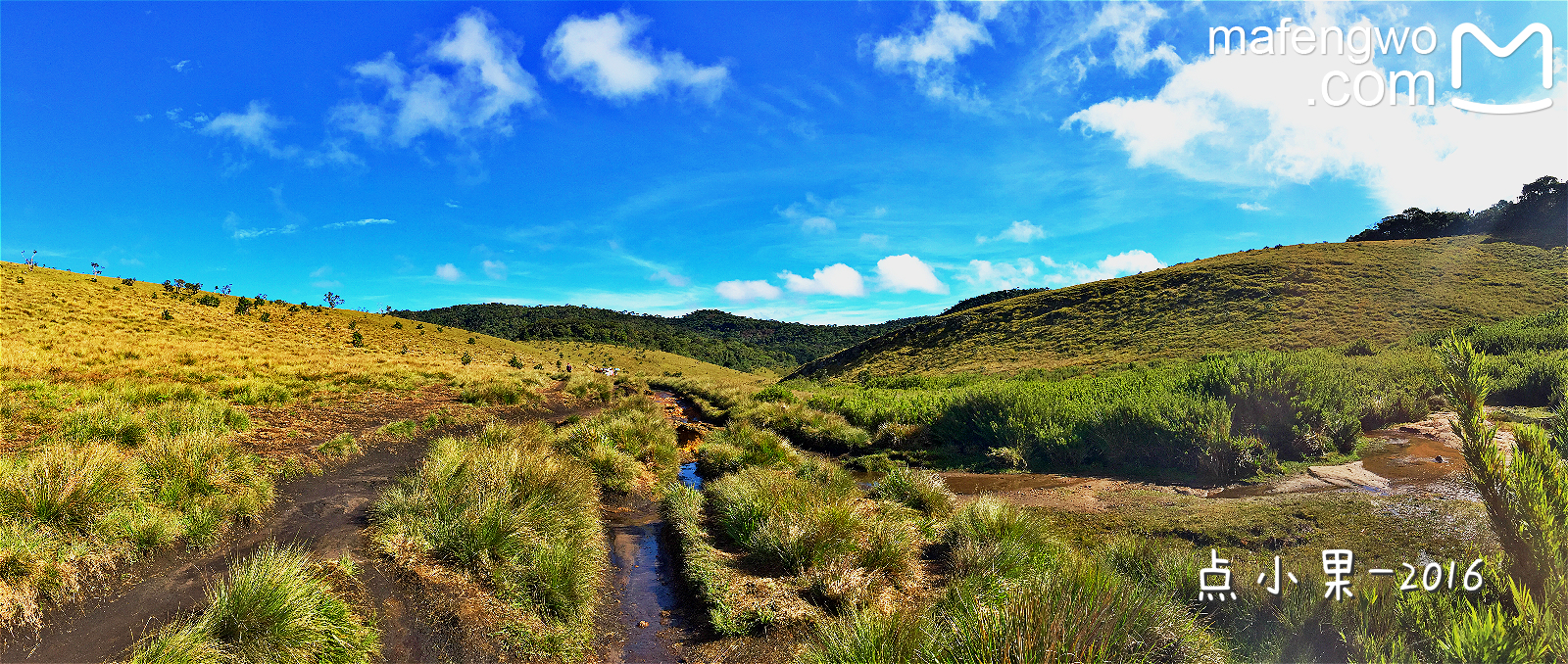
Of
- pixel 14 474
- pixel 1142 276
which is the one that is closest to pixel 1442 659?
pixel 14 474

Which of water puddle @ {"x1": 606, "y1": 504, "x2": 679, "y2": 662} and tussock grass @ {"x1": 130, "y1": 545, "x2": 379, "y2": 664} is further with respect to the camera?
water puddle @ {"x1": 606, "y1": 504, "x2": 679, "y2": 662}

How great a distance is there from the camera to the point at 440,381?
27.4 m

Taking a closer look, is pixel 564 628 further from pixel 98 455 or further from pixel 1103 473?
pixel 1103 473

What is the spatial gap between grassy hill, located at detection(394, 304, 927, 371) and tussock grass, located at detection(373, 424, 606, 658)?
266 ft

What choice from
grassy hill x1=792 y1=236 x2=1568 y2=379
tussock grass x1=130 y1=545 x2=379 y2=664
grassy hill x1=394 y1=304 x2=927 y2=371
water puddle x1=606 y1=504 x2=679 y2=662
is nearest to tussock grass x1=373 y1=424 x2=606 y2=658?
water puddle x1=606 y1=504 x2=679 y2=662

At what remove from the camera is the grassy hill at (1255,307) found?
31.8 m

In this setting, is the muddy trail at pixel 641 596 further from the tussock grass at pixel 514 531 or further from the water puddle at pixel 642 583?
the tussock grass at pixel 514 531

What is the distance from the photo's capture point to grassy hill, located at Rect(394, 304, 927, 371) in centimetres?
Result: 9986

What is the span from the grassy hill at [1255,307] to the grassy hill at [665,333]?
5755 centimetres

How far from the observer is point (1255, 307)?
37594 mm

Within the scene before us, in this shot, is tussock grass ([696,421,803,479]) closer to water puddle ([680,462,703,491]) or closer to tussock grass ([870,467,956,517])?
water puddle ([680,462,703,491])

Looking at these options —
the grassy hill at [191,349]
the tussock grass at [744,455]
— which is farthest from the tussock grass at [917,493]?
the grassy hill at [191,349]

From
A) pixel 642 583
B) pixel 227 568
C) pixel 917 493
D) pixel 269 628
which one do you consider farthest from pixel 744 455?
pixel 269 628

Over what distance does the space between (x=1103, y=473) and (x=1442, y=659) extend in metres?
8.55
